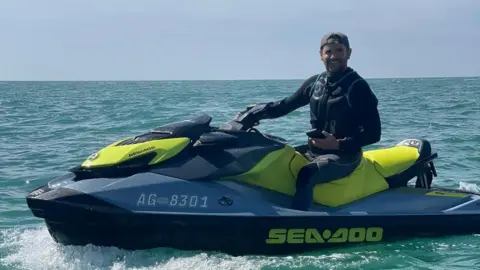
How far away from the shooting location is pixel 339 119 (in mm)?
5320

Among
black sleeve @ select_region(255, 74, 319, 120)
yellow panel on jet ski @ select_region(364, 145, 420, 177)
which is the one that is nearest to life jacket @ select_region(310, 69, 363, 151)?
black sleeve @ select_region(255, 74, 319, 120)

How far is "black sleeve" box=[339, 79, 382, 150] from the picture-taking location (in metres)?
5.25

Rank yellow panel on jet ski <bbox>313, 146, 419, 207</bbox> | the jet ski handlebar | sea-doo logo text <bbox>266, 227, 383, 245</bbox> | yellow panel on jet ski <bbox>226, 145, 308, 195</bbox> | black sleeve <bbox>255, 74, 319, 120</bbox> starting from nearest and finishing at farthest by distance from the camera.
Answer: sea-doo logo text <bbox>266, 227, 383, 245</bbox> < yellow panel on jet ski <bbox>226, 145, 308, 195</bbox> < yellow panel on jet ski <bbox>313, 146, 419, 207</bbox> < the jet ski handlebar < black sleeve <bbox>255, 74, 319, 120</bbox>

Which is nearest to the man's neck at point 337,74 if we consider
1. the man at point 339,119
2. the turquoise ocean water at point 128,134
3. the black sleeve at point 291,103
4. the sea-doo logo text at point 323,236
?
the man at point 339,119

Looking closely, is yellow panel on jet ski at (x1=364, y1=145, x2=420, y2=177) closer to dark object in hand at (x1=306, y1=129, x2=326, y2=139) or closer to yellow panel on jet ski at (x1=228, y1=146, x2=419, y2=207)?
Answer: yellow panel on jet ski at (x1=228, y1=146, x2=419, y2=207)

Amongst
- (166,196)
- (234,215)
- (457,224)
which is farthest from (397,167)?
(166,196)

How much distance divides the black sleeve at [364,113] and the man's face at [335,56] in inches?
7.7

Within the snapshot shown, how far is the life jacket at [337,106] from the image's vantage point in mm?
5277

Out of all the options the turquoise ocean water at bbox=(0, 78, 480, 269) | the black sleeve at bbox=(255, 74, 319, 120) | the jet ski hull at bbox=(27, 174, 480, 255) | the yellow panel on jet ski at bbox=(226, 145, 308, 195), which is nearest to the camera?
the jet ski hull at bbox=(27, 174, 480, 255)

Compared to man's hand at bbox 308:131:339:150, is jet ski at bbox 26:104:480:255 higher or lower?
lower

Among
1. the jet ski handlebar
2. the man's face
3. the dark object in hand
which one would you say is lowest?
the dark object in hand

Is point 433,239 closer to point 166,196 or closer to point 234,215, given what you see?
point 234,215

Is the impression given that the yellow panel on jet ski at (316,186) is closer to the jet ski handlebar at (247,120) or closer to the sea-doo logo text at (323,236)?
the sea-doo logo text at (323,236)

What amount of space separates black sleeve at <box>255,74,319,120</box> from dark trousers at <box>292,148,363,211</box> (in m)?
0.62
